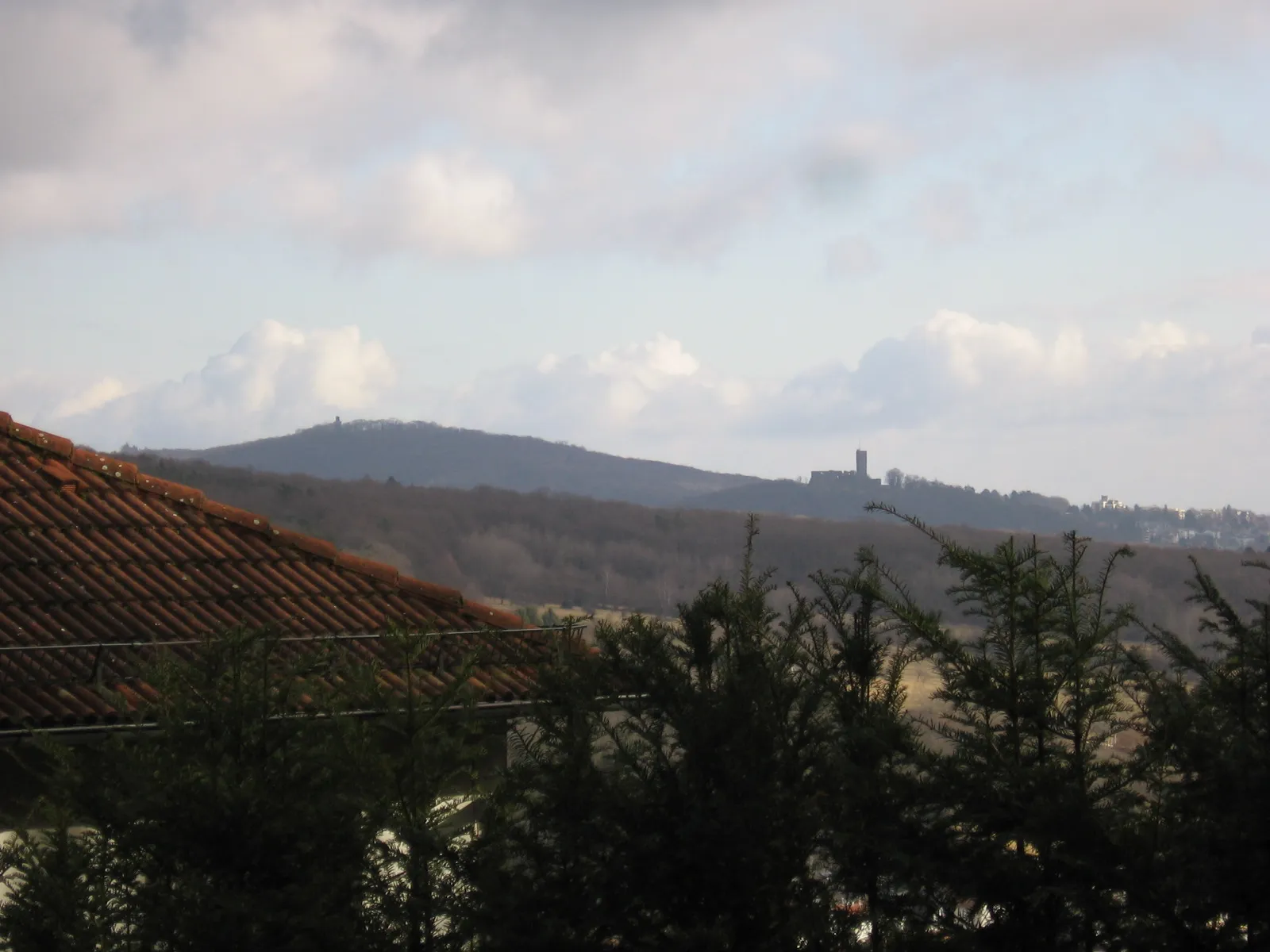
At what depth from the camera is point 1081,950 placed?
7.50 metres

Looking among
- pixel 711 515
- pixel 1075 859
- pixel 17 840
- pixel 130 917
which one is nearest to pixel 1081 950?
pixel 1075 859

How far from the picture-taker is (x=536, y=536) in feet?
543

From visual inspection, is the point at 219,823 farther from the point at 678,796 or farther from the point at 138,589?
the point at 138,589

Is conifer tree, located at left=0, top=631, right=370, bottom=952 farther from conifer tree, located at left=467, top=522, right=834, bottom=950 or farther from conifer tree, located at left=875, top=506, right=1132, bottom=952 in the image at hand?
conifer tree, located at left=875, top=506, right=1132, bottom=952

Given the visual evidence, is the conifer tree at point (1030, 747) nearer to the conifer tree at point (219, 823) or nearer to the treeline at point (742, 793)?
the treeline at point (742, 793)

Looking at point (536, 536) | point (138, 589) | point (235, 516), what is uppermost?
point (235, 516)

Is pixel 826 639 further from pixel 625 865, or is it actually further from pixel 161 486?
pixel 161 486

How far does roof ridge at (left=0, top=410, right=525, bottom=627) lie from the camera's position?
16578 millimetres

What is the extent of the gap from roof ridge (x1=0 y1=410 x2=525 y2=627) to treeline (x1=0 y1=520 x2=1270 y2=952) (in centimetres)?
565

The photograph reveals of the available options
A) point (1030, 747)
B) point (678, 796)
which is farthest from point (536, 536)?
point (1030, 747)

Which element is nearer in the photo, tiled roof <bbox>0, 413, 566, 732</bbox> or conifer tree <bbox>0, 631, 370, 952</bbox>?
conifer tree <bbox>0, 631, 370, 952</bbox>

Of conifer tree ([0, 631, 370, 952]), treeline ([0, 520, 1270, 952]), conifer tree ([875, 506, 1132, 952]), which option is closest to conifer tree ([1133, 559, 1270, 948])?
treeline ([0, 520, 1270, 952])

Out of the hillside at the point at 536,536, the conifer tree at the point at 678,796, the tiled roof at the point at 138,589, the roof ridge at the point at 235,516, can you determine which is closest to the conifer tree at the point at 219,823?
the conifer tree at the point at 678,796

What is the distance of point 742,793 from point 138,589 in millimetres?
8184
